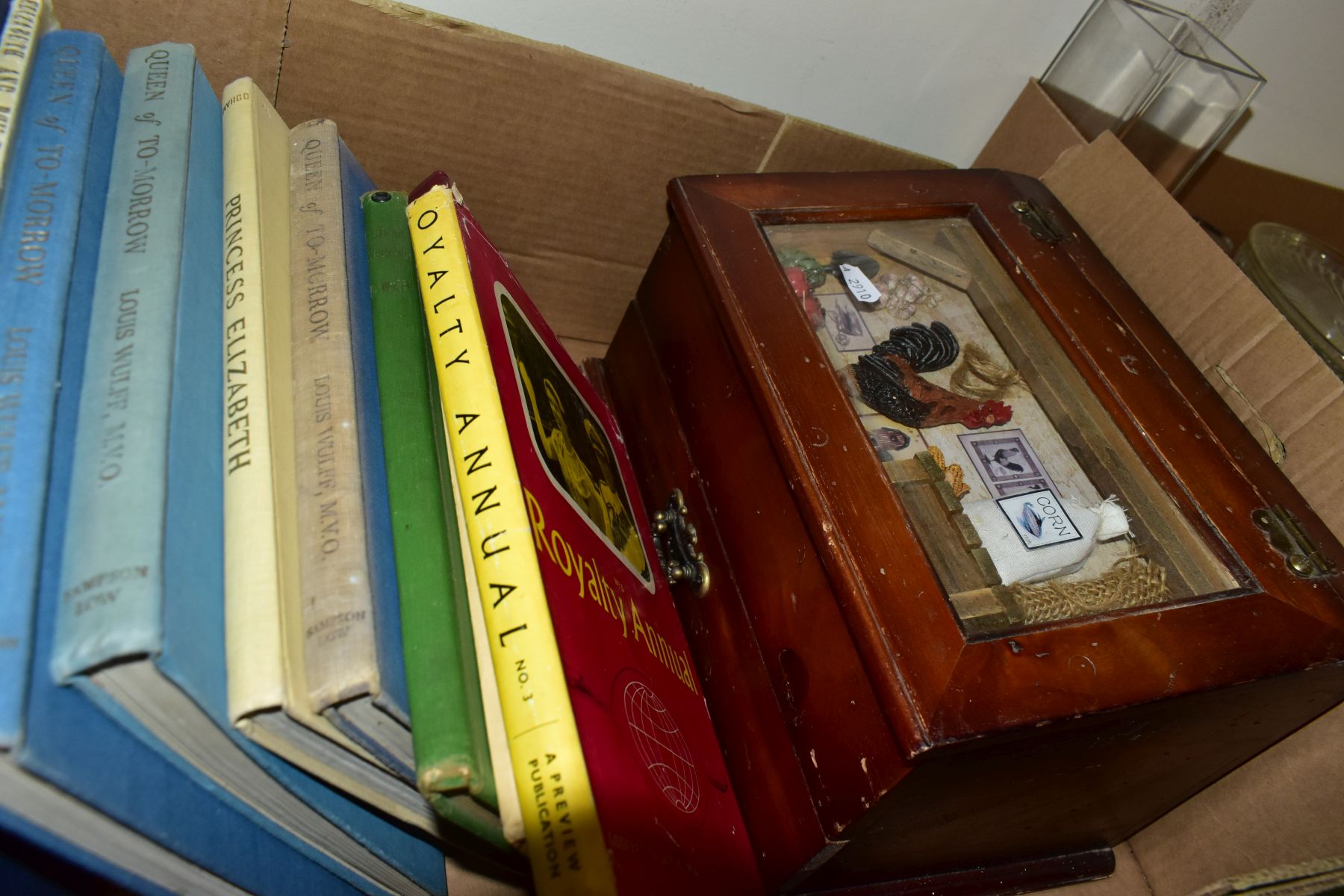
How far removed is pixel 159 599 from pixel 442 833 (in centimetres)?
32

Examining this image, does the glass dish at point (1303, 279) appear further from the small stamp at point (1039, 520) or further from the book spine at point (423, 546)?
the book spine at point (423, 546)

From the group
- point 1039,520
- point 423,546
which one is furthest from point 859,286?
point 423,546

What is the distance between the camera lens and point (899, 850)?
2.18ft

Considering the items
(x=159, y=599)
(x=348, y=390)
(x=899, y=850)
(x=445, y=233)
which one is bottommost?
(x=899, y=850)

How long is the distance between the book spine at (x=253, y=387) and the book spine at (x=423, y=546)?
0.07 meters

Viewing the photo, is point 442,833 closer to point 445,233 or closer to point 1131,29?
point 445,233

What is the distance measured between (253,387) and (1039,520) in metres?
0.56

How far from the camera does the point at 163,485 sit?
383 mm

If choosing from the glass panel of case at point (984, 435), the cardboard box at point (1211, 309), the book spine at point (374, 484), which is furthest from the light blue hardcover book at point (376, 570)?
the cardboard box at point (1211, 309)

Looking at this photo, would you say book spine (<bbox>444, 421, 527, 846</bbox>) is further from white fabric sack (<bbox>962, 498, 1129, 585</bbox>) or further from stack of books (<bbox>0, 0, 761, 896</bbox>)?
white fabric sack (<bbox>962, 498, 1129, 585</bbox>)

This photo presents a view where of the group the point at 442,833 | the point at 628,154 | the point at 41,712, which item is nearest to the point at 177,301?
the point at 41,712

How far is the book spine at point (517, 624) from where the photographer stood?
1.40 ft

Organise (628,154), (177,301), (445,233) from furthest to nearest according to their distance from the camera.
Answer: (628,154)
(445,233)
(177,301)

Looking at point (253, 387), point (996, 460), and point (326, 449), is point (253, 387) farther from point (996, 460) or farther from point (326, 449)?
point (996, 460)
